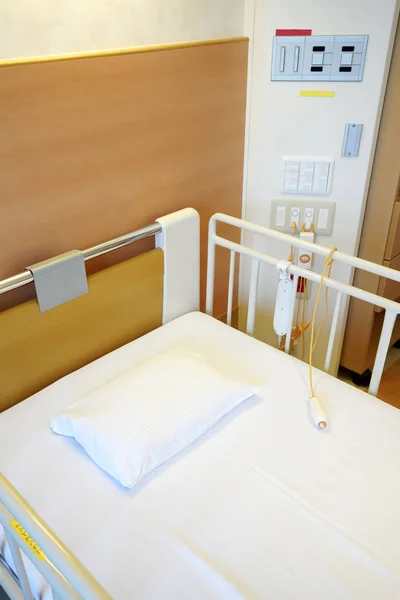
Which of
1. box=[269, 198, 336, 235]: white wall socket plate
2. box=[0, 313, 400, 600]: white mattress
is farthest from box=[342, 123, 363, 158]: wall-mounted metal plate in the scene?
box=[0, 313, 400, 600]: white mattress

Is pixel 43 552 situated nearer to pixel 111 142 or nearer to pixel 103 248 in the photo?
pixel 103 248

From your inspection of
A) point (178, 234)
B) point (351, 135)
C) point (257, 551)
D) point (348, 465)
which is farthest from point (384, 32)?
point (257, 551)

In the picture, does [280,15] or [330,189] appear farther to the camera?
[330,189]

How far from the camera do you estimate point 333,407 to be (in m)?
1.43

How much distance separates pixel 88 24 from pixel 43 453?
111 cm

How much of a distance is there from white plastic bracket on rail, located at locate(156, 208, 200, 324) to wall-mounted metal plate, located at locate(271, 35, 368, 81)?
59cm

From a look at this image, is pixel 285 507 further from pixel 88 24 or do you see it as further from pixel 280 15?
pixel 280 15

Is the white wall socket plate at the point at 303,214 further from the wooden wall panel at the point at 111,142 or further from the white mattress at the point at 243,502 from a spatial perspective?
the white mattress at the point at 243,502

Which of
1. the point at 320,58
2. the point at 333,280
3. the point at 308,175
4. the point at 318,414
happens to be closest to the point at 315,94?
the point at 320,58

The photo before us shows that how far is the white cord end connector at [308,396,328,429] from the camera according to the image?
135 centimetres

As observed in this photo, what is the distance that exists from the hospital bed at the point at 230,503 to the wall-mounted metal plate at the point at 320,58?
693 millimetres

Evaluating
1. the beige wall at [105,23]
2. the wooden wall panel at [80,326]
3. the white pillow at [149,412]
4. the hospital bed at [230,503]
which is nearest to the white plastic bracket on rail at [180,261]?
the wooden wall panel at [80,326]

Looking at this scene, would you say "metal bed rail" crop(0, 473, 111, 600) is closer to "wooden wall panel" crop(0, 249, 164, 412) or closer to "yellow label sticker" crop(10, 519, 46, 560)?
"yellow label sticker" crop(10, 519, 46, 560)

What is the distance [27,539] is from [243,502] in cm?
54
